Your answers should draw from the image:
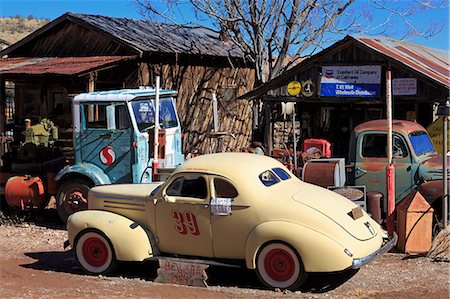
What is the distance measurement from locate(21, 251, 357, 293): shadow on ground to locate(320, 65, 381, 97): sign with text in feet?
25.7

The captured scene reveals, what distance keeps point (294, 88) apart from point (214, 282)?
29.3 feet

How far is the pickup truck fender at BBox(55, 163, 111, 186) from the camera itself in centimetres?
1238

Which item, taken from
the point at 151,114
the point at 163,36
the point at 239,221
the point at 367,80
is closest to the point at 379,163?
the point at 239,221

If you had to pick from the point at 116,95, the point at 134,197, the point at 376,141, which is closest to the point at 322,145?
the point at 376,141

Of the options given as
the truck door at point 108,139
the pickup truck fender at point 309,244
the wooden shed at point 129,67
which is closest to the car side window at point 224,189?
the pickup truck fender at point 309,244

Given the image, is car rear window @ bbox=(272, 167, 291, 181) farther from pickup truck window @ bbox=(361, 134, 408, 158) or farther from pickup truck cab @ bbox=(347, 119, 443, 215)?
pickup truck window @ bbox=(361, 134, 408, 158)

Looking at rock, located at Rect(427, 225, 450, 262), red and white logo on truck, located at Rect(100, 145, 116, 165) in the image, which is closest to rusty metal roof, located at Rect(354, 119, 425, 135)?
rock, located at Rect(427, 225, 450, 262)

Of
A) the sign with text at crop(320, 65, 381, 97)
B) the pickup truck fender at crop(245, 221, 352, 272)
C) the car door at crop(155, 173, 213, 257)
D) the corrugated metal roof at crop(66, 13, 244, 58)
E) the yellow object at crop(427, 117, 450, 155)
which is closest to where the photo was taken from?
the pickup truck fender at crop(245, 221, 352, 272)

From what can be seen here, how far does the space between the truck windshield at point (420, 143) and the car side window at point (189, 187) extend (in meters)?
4.12

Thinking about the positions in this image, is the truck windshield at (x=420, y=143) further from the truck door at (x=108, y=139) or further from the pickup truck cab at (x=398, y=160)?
the truck door at (x=108, y=139)

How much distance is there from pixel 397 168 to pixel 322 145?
387 centimetres

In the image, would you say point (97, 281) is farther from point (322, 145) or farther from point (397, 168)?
point (322, 145)

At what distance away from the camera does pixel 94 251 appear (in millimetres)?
9367

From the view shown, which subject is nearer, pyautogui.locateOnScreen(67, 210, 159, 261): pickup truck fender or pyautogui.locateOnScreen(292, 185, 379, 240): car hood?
pyautogui.locateOnScreen(292, 185, 379, 240): car hood
